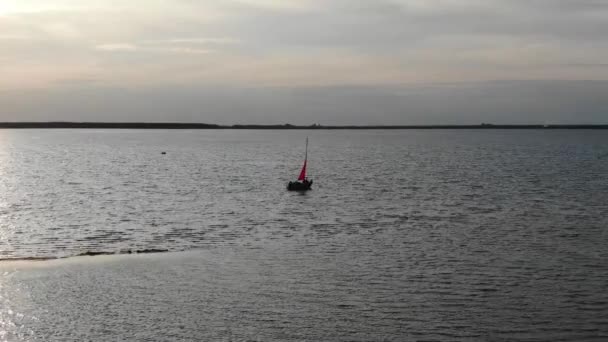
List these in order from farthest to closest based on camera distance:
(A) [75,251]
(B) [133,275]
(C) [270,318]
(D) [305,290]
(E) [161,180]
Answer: (E) [161,180] → (A) [75,251] → (B) [133,275] → (D) [305,290] → (C) [270,318]

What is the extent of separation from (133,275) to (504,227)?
1155 inches

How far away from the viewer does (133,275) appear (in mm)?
32406

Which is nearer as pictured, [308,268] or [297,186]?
[308,268]

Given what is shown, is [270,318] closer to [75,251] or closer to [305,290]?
[305,290]

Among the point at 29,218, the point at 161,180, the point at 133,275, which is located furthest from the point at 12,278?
the point at 161,180

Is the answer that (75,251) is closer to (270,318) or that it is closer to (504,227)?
(270,318)

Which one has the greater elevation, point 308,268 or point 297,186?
point 297,186

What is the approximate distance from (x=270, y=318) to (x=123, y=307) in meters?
6.47

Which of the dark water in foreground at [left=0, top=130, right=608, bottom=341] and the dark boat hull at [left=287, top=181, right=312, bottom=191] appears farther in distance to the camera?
the dark boat hull at [left=287, top=181, right=312, bottom=191]

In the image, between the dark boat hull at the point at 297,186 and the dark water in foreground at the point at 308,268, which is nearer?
the dark water in foreground at the point at 308,268

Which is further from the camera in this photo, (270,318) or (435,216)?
(435,216)

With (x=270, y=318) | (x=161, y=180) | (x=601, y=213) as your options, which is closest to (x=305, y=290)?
(x=270, y=318)

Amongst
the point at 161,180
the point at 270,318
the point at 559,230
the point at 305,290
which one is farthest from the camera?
the point at 161,180

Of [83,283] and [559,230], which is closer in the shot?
[83,283]
